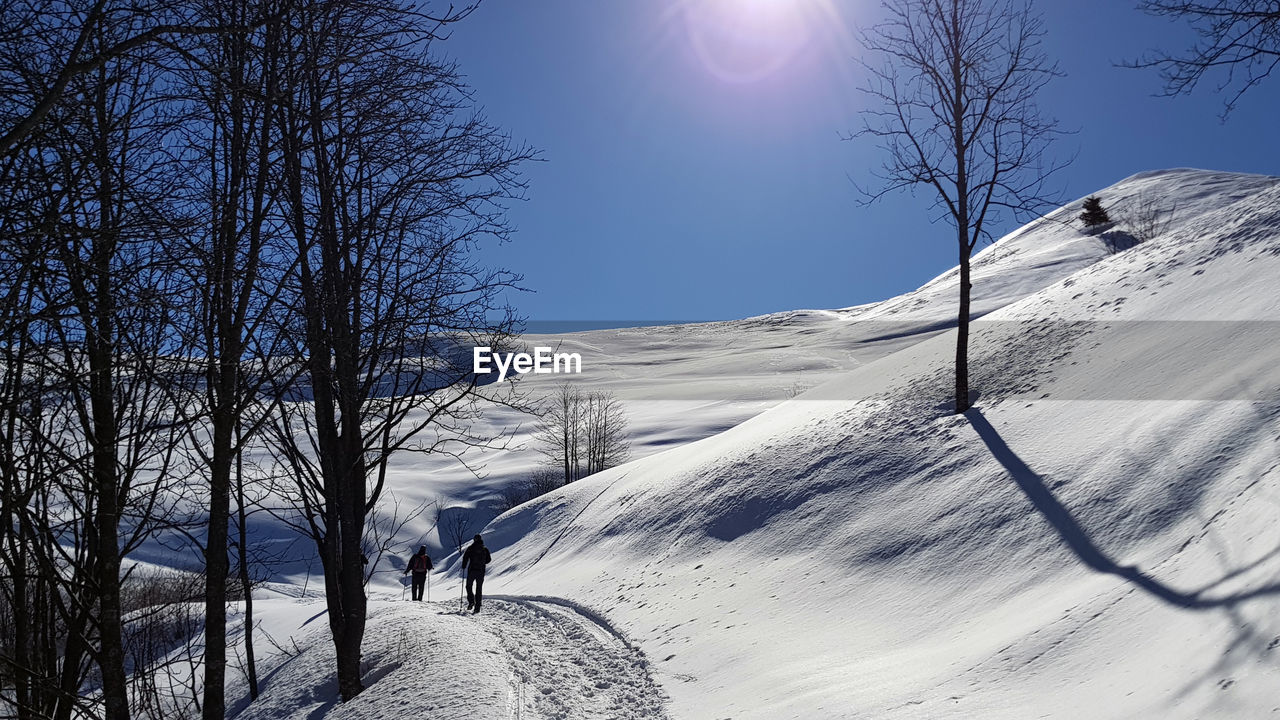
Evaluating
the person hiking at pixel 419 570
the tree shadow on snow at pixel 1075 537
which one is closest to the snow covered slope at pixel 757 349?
the person hiking at pixel 419 570

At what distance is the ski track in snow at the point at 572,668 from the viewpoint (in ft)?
27.1

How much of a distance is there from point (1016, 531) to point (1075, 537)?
84 centimetres

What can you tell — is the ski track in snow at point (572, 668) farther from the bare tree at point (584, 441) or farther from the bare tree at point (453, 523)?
the bare tree at point (584, 441)

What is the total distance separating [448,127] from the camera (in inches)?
342

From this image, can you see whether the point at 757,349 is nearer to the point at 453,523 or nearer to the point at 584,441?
the point at 584,441

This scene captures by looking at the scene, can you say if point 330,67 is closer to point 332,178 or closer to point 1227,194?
point 332,178

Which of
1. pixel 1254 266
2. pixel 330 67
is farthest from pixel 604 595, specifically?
pixel 1254 266

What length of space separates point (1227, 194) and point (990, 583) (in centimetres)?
12852

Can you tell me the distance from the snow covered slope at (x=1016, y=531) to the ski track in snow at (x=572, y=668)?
309 mm

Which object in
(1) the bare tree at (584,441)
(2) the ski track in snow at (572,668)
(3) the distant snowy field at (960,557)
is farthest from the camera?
(1) the bare tree at (584,441)

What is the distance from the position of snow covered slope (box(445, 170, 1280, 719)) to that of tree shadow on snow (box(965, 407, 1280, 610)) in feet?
0.11

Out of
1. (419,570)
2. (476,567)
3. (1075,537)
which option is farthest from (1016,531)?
(419,570)

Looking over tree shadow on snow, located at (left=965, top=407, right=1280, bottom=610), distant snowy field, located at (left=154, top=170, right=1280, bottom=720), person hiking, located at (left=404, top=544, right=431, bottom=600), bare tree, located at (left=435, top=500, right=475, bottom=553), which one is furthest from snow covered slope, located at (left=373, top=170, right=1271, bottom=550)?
tree shadow on snow, located at (left=965, top=407, right=1280, bottom=610)

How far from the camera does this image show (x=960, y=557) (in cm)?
933
